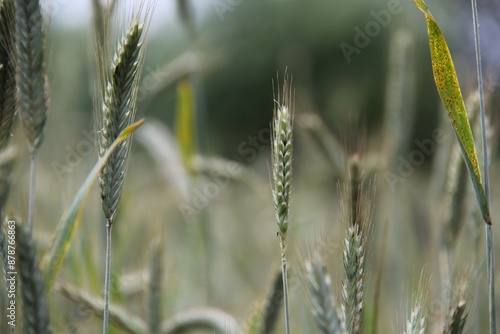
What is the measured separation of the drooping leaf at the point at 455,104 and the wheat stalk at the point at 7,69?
523 mm

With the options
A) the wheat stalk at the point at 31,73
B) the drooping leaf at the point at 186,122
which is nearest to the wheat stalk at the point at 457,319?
the wheat stalk at the point at 31,73

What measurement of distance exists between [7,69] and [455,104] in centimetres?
58

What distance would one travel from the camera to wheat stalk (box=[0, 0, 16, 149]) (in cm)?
75

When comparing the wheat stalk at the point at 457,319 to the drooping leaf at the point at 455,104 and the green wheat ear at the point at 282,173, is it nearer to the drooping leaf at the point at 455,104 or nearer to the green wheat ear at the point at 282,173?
the drooping leaf at the point at 455,104

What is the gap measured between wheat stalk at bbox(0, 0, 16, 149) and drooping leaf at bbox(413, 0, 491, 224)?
523 mm

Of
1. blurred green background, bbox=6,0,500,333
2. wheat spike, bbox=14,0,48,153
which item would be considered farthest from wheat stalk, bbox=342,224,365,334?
wheat spike, bbox=14,0,48,153

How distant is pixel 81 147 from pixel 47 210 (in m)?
0.34

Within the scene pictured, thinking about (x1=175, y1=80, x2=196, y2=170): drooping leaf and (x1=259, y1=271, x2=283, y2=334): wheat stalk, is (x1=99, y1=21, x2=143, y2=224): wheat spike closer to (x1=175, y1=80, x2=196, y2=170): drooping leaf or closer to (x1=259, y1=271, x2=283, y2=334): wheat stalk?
(x1=259, y1=271, x2=283, y2=334): wheat stalk

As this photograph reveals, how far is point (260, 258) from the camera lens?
253 cm

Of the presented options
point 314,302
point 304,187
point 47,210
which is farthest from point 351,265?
point 304,187

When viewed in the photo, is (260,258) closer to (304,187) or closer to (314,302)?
(304,187)

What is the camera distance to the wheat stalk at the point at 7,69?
0.75 metres

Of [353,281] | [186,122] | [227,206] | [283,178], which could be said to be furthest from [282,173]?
[227,206]

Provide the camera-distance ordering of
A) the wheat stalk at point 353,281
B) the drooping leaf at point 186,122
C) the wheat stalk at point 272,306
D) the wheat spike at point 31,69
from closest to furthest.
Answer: the wheat stalk at point 353,281, the wheat spike at point 31,69, the wheat stalk at point 272,306, the drooping leaf at point 186,122
